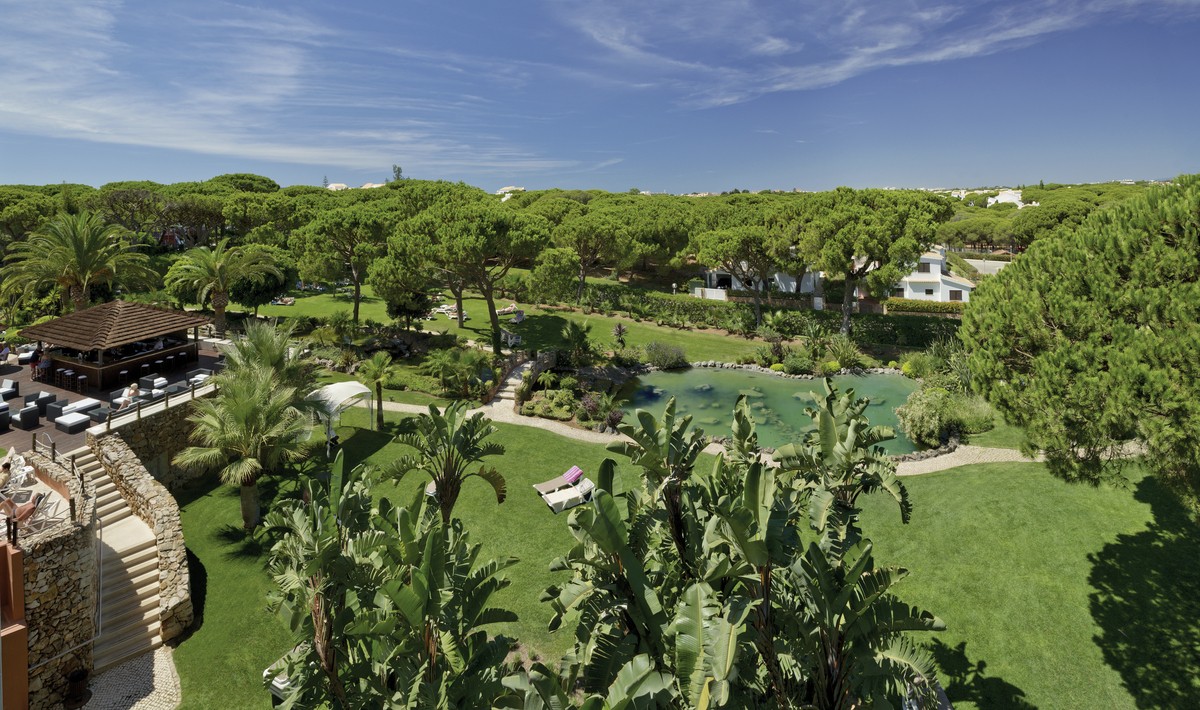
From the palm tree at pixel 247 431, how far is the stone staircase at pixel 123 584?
245 cm

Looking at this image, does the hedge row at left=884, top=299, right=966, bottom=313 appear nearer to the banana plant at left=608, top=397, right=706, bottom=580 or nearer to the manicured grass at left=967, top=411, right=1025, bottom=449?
the manicured grass at left=967, top=411, right=1025, bottom=449

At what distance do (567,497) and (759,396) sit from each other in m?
16.4

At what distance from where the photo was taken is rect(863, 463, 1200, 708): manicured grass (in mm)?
11766

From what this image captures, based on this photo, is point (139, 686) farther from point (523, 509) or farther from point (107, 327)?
point (107, 327)

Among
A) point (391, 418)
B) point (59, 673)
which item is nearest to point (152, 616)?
point (59, 673)

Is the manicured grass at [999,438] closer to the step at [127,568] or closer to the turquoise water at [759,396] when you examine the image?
the turquoise water at [759,396]

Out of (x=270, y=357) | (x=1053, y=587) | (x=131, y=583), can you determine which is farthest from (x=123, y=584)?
(x=1053, y=587)

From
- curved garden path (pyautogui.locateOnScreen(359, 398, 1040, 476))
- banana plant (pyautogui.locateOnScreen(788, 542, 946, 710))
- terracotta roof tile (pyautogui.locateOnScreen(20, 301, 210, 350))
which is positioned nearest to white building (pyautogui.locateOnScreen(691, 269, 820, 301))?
curved garden path (pyautogui.locateOnScreen(359, 398, 1040, 476))

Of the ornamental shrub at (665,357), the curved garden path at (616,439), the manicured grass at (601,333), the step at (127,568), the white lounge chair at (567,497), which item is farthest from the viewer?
the manicured grass at (601,333)

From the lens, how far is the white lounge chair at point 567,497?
62.6ft

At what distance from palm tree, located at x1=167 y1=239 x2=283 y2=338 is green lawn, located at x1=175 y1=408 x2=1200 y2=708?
17947 mm

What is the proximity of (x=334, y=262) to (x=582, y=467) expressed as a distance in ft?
85.4

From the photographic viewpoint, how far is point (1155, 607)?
42.5 feet

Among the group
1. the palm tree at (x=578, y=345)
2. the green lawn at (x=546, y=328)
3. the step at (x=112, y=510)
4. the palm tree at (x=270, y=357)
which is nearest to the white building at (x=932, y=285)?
the green lawn at (x=546, y=328)
